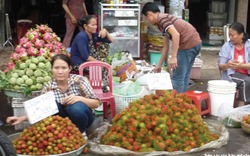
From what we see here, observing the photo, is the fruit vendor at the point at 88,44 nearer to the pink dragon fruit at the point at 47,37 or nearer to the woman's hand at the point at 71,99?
the pink dragon fruit at the point at 47,37

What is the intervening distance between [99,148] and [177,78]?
6.20 ft

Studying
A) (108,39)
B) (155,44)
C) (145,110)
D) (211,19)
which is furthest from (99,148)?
(211,19)

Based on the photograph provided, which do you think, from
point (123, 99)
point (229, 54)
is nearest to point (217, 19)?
point (229, 54)

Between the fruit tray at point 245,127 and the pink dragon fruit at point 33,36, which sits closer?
the fruit tray at point 245,127

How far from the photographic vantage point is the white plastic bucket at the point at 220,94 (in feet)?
18.9

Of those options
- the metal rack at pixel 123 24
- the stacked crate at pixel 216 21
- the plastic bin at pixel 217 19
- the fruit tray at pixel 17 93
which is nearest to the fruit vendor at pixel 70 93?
the fruit tray at pixel 17 93

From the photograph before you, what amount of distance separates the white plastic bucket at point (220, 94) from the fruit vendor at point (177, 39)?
0.41 metres

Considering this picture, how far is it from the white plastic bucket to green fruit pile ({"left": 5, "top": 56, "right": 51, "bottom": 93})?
88.0 inches

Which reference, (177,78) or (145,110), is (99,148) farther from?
(177,78)

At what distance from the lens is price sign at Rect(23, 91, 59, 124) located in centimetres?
394

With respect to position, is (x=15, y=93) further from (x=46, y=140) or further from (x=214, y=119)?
(x=214, y=119)

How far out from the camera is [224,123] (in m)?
5.44

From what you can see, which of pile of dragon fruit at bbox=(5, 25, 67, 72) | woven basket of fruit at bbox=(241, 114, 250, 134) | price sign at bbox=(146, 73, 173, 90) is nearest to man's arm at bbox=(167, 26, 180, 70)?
price sign at bbox=(146, 73, 173, 90)

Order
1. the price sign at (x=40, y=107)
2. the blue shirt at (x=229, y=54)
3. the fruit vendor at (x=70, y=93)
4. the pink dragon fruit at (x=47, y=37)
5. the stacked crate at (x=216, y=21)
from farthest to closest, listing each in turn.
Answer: the stacked crate at (x=216, y=21), the blue shirt at (x=229, y=54), the pink dragon fruit at (x=47, y=37), the fruit vendor at (x=70, y=93), the price sign at (x=40, y=107)
